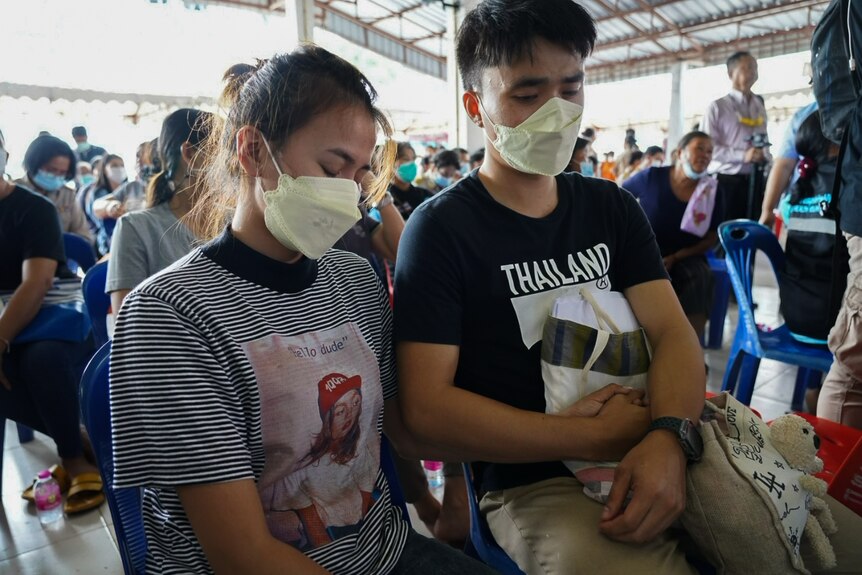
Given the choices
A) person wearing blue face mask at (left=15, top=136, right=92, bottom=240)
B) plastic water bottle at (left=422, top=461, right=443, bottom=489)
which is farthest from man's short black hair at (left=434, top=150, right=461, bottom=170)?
plastic water bottle at (left=422, top=461, right=443, bottom=489)

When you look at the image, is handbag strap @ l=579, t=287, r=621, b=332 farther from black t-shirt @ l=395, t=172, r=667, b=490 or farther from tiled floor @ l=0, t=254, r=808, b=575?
tiled floor @ l=0, t=254, r=808, b=575

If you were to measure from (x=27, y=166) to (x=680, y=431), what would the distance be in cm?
375

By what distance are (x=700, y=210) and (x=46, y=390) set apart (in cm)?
321

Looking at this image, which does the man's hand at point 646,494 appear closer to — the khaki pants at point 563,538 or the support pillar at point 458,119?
the khaki pants at point 563,538

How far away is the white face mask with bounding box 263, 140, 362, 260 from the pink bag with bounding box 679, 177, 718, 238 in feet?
8.62

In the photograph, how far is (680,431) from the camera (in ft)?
3.10

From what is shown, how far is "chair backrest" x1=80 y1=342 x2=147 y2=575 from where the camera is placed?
96 centimetres

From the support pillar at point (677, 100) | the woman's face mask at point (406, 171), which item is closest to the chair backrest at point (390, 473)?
the woman's face mask at point (406, 171)

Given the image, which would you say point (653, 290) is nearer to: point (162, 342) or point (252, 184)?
point (252, 184)

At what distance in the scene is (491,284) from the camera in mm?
1076

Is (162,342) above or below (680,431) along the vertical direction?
above

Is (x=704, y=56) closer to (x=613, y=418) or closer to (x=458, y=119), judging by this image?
(x=458, y=119)

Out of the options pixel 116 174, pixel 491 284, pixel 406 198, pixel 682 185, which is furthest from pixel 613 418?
pixel 116 174

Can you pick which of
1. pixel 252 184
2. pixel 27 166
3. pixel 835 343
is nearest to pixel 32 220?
pixel 27 166
